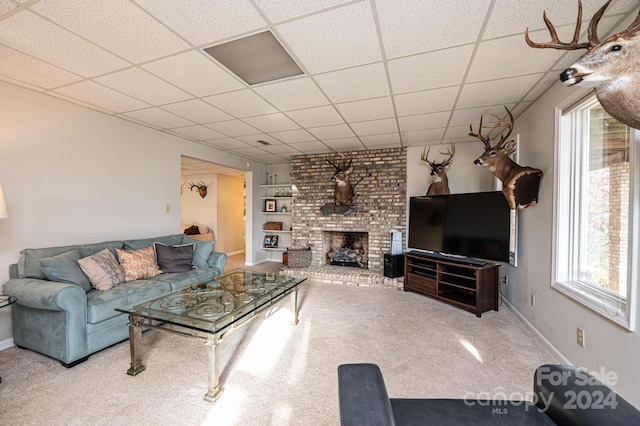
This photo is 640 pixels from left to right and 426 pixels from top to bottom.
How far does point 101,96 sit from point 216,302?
7.88 feet

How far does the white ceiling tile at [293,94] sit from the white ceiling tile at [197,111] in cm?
73

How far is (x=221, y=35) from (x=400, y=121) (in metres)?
2.37

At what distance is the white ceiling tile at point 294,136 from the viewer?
382cm

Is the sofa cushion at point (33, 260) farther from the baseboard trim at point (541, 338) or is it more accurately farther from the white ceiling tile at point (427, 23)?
the baseboard trim at point (541, 338)

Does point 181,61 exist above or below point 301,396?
above

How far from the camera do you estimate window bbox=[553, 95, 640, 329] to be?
1559mm

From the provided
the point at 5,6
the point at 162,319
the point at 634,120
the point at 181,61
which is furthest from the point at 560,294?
the point at 5,6

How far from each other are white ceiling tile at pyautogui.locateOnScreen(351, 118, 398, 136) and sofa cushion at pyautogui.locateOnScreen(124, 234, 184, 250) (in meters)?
2.99

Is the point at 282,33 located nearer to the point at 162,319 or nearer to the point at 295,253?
the point at 162,319


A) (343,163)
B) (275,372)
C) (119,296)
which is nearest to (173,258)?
(119,296)

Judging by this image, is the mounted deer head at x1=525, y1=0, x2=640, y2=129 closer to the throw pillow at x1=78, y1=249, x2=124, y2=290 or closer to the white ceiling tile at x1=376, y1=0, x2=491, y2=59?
the white ceiling tile at x1=376, y1=0, x2=491, y2=59

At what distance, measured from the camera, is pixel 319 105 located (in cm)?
285

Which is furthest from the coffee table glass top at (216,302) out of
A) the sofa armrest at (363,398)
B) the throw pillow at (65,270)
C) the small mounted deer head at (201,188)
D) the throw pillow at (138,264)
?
the small mounted deer head at (201,188)

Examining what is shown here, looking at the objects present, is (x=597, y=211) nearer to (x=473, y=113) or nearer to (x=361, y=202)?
(x=473, y=113)
